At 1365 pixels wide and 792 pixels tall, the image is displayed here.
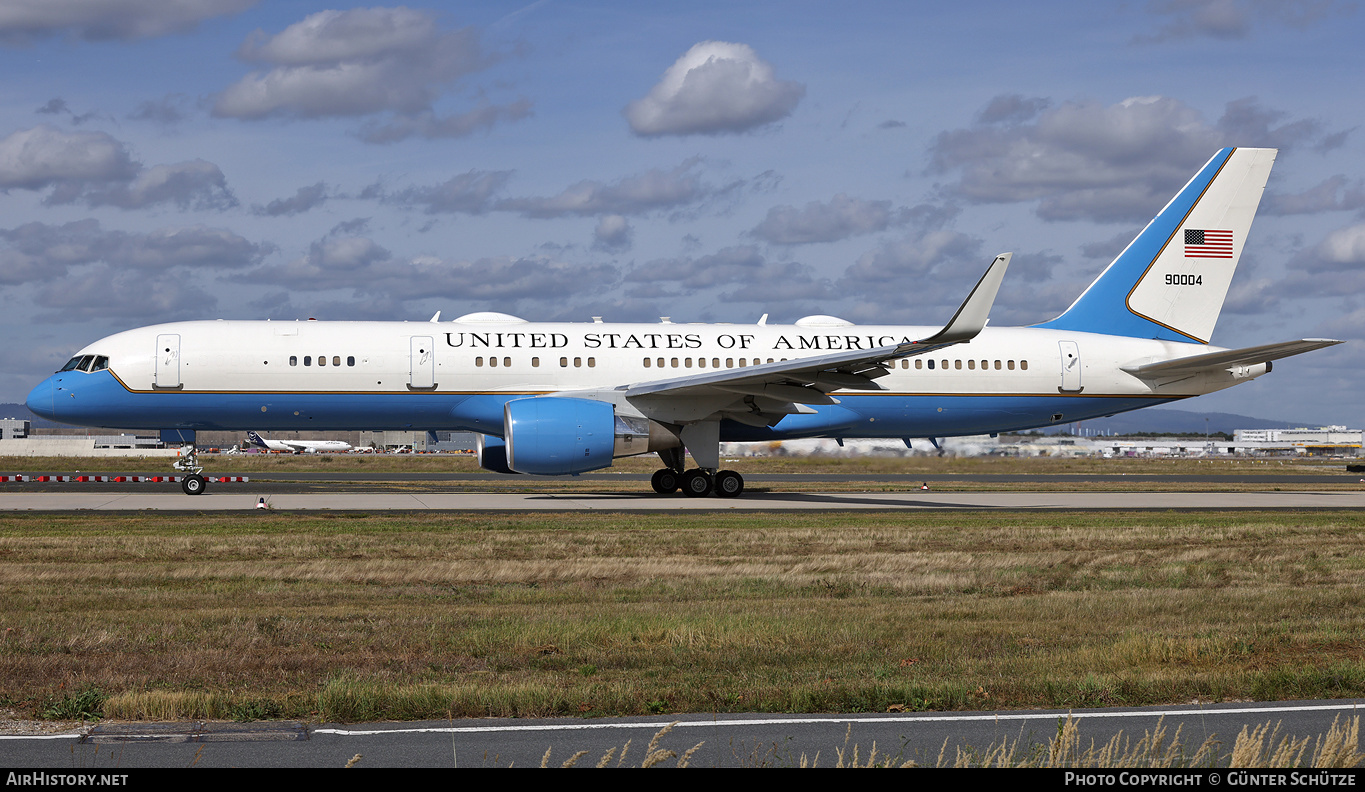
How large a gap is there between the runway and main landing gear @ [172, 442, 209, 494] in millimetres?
286

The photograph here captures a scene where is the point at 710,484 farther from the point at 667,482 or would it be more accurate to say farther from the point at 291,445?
the point at 291,445

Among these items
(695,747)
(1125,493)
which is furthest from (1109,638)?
(1125,493)

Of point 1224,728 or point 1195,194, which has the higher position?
point 1195,194

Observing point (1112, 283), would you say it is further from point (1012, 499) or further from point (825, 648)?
point (825, 648)

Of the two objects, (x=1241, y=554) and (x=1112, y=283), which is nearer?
(x=1241, y=554)

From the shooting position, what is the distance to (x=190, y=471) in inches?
1125

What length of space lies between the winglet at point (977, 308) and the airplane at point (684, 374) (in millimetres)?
65

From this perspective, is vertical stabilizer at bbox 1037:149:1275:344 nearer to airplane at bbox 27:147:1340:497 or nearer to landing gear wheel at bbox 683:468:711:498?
airplane at bbox 27:147:1340:497

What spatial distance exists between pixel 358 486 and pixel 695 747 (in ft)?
96.0

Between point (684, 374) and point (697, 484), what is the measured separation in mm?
2913

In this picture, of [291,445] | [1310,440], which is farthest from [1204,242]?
[1310,440]

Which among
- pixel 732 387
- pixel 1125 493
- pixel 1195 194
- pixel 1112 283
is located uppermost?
pixel 1195 194

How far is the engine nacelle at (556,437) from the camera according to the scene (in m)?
25.8

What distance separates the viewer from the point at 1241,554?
17.0m
